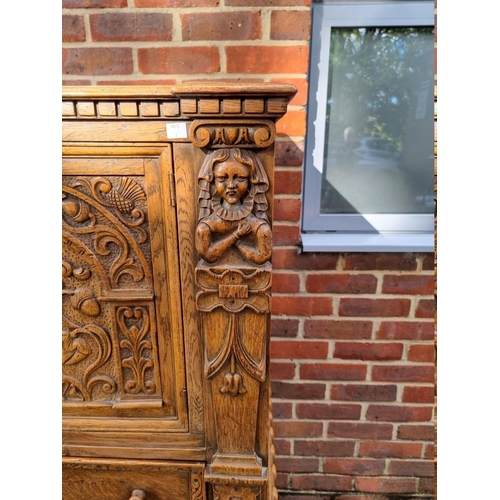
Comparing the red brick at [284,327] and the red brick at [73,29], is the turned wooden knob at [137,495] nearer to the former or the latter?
the red brick at [284,327]

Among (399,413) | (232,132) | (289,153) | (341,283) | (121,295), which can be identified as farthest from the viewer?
(399,413)

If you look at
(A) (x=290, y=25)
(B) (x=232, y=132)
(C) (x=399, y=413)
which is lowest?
(C) (x=399, y=413)

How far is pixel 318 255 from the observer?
1.15m

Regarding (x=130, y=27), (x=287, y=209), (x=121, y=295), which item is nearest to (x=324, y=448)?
(x=287, y=209)

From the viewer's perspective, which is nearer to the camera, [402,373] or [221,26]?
[221,26]

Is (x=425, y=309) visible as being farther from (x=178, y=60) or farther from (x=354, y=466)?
(x=178, y=60)

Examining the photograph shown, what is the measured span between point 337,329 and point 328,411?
0.30 metres

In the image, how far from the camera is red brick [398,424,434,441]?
128cm

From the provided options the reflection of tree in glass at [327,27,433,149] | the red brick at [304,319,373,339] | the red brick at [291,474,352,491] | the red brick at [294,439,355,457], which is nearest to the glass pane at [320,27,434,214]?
the reflection of tree in glass at [327,27,433,149]

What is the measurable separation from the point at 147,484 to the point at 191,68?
1.03 meters

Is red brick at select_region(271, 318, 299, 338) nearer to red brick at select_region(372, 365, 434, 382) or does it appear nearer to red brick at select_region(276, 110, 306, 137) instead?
red brick at select_region(372, 365, 434, 382)

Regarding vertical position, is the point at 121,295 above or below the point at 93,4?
below

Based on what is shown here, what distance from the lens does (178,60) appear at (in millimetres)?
994

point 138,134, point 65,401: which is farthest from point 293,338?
point 138,134
